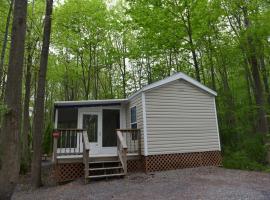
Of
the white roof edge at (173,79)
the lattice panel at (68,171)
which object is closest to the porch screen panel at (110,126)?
the white roof edge at (173,79)

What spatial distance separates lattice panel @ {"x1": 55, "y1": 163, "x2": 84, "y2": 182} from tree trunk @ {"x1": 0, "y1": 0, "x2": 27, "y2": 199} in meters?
3.89

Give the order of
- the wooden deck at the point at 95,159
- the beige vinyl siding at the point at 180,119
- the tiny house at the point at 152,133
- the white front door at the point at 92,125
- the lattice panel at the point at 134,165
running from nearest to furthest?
the wooden deck at the point at 95,159 → the tiny house at the point at 152,133 → the beige vinyl siding at the point at 180,119 → the lattice panel at the point at 134,165 → the white front door at the point at 92,125

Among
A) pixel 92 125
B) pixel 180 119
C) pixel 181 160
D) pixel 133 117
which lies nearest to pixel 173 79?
pixel 180 119

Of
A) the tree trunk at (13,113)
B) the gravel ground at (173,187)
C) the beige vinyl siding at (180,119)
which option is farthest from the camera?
the beige vinyl siding at (180,119)

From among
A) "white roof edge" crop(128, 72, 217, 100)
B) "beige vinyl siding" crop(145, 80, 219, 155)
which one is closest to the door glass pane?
"white roof edge" crop(128, 72, 217, 100)

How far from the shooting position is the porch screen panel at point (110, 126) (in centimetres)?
1029

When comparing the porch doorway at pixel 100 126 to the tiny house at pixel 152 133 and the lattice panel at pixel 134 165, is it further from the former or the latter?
the lattice panel at pixel 134 165

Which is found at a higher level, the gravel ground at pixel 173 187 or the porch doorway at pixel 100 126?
the porch doorway at pixel 100 126

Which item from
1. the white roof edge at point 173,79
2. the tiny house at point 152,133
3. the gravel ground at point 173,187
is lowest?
the gravel ground at point 173,187

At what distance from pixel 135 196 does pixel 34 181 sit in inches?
169

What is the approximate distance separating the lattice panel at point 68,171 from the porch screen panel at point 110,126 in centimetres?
205

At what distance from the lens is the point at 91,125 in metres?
10.3

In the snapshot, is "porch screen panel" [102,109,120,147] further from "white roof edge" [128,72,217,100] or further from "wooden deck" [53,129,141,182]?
"white roof edge" [128,72,217,100]

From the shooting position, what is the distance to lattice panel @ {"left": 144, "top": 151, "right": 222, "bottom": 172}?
26.9 feet
